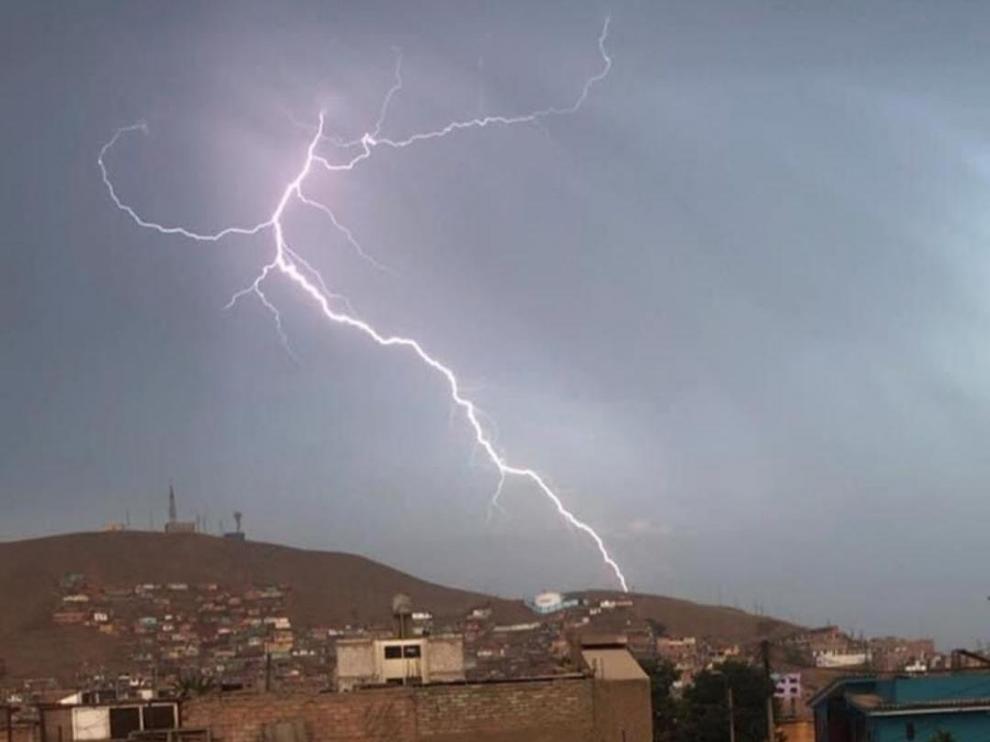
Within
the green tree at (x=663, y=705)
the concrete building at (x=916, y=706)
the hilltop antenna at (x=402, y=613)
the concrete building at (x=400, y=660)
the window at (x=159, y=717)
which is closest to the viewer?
the window at (x=159, y=717)

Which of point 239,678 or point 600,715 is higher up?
point 600,715

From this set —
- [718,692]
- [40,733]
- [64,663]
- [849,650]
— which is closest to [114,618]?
[64,663]

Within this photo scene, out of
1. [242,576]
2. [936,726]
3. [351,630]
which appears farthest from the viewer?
[242,576]

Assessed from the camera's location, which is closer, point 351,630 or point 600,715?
point 600,715

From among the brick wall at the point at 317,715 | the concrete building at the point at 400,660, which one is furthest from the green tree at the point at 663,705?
the brick wall at the point at 317,715

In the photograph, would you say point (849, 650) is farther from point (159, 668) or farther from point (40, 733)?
point (40, 733)

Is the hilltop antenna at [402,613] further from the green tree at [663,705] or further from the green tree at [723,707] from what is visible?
the green tree at [723,707]

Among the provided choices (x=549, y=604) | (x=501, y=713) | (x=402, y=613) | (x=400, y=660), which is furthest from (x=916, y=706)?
(x=549, y=604)
